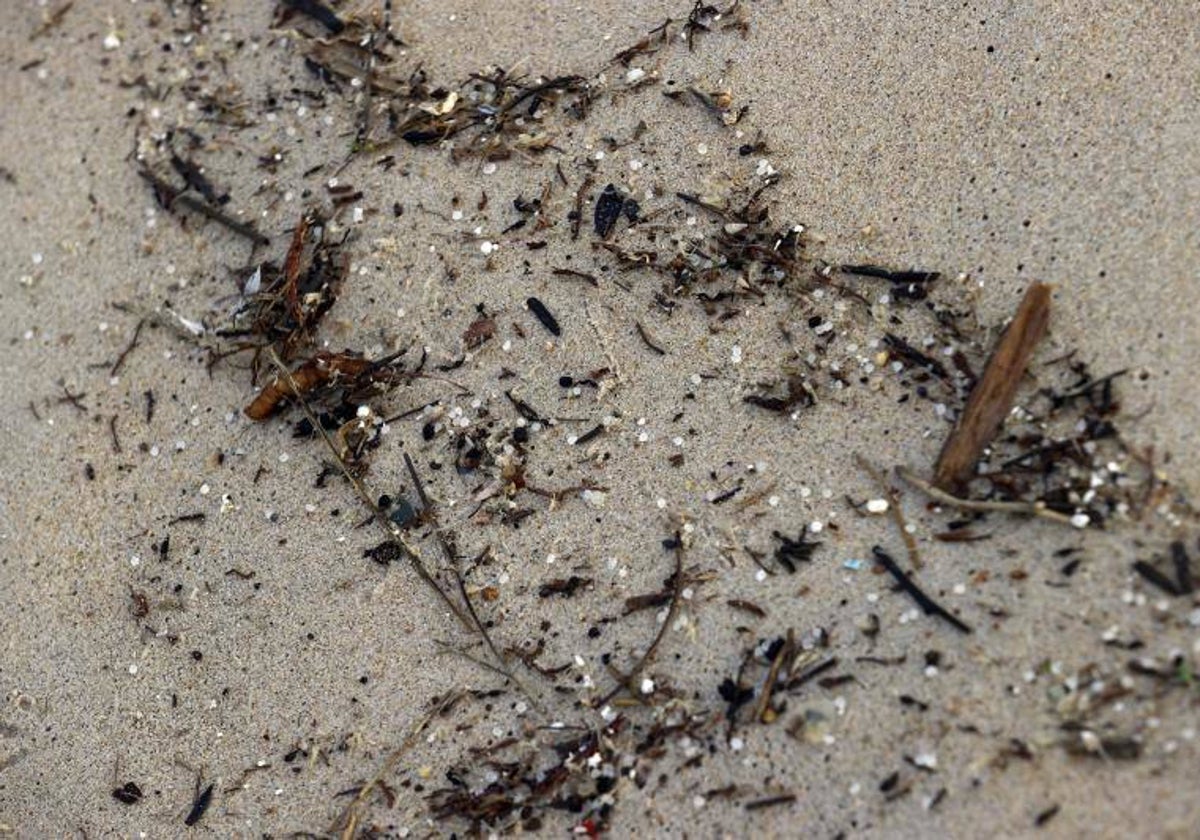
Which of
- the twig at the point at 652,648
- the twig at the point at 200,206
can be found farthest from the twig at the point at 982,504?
the twig at the point at 200,206

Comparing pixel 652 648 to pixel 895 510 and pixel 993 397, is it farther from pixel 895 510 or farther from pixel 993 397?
pixel 993 397

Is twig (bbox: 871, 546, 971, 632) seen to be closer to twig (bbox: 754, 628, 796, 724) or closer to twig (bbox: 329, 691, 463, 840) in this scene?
twig (bbox: 754, 628, 796, 724)

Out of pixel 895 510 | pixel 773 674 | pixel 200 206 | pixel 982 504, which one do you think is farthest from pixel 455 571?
pixel 200 206

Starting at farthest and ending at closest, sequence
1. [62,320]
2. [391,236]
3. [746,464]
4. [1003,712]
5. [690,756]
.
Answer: [62,320]
[391,236]
[746,464]
[690,756]
[1003,712]

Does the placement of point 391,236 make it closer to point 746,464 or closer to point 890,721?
point 746,464

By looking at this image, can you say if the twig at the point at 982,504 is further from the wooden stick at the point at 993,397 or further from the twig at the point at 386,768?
the twig at the point at 386,768

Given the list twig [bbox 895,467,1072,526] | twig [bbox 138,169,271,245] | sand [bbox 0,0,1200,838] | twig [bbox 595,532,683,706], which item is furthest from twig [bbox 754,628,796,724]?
twig [bbox 138,169,271,245]

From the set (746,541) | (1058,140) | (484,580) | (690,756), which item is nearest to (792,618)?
(746,541)
